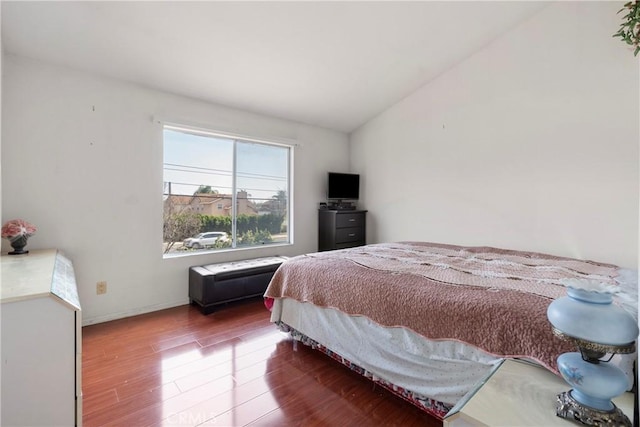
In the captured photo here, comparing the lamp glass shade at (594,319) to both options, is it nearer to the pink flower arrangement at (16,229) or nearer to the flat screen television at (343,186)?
the pink flower arrangement at (16,229)

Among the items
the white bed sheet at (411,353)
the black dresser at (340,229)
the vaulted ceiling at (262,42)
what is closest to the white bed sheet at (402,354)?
the white bed sheet at (411,353)

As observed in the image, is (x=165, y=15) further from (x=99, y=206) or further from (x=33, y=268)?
(x=33, y=268)

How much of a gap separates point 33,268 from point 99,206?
1.07 metres

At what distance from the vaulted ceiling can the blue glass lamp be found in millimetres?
2450

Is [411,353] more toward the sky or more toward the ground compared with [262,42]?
more toward the ground

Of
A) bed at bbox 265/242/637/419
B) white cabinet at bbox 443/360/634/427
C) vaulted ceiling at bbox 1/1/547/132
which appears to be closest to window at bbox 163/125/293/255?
vaulted ceiling at bbox 1/1/547/132

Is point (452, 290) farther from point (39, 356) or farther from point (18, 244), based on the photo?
point (18, 244)

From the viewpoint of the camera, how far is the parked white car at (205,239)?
3.20 meters

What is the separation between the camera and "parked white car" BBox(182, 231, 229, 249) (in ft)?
10.5

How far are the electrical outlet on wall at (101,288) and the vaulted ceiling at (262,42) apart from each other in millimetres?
1863

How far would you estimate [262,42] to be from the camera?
2467 millimetres

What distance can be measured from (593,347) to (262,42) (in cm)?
277

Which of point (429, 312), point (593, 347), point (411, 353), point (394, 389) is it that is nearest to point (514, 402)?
point (593, 347)

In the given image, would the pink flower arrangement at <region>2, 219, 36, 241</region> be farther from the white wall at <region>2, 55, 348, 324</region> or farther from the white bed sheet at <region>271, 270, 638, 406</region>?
the white bed sheet at <region>271, 270, 638, 406</region>
